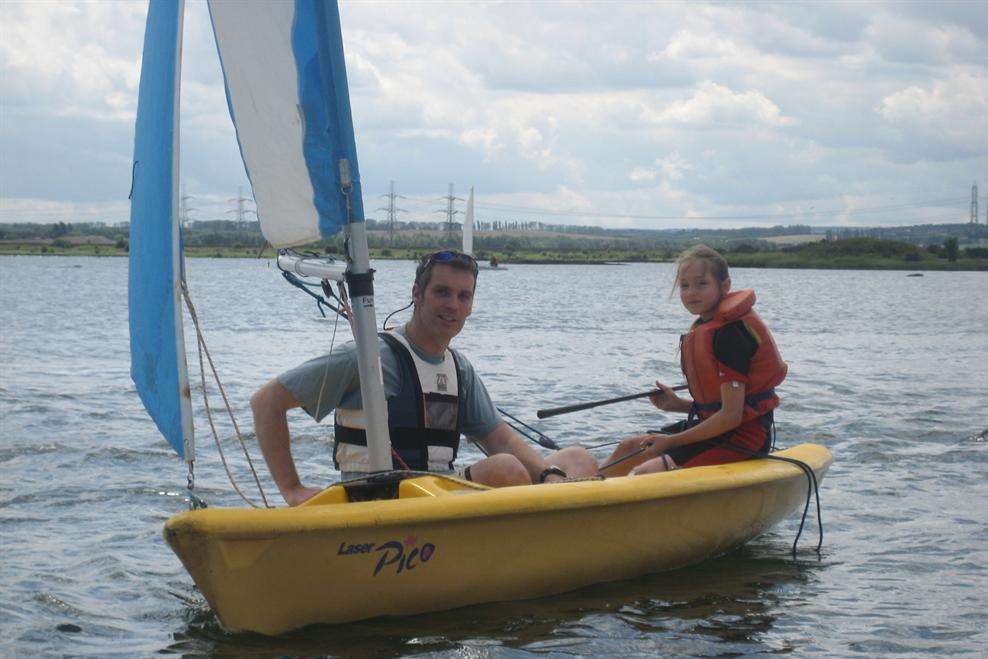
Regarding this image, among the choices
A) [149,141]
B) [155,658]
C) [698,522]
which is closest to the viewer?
[149,141]

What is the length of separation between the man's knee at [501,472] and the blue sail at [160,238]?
4.28 ft

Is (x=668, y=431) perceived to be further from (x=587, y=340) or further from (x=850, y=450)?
(x=587, y=340)

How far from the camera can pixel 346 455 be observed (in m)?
4.73

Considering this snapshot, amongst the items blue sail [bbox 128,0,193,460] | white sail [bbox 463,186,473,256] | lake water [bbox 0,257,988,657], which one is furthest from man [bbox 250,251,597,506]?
white sail [bbox 463,186,473,256]

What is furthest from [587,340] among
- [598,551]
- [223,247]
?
[223,247]

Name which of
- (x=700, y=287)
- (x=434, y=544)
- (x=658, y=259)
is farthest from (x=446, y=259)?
(x=658, y=259)

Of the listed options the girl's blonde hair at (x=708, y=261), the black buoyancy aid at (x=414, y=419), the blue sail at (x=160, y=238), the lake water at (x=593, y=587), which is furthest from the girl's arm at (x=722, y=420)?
the blue sail at (x=160, y=238)

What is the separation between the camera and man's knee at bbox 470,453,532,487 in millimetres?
4918

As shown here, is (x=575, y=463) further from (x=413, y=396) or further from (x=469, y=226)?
(x=469, y=226)

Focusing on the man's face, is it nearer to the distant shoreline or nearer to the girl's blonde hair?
the girl's blonde hair

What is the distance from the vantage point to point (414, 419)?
4.81 meters

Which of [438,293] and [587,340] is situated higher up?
[438,293]

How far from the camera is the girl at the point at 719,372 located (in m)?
5.80

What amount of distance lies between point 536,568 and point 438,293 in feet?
3.96
